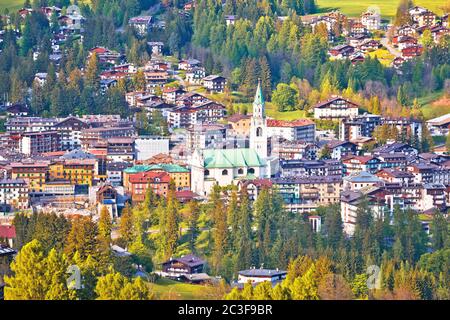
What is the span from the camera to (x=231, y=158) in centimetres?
4331

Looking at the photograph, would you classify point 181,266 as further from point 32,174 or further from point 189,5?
point 189,5

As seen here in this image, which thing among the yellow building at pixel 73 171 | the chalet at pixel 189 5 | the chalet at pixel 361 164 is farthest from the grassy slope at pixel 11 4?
the chalet at pixel 361 164

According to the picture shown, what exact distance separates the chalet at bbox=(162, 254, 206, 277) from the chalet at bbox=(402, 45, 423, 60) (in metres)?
25.8

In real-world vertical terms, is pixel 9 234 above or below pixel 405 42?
below

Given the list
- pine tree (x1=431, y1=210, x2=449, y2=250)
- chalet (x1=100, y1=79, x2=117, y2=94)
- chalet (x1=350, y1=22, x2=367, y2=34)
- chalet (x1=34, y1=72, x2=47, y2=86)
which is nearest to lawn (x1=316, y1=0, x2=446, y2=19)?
chalet (x1=350, y1=22, x2=367, y2=34)

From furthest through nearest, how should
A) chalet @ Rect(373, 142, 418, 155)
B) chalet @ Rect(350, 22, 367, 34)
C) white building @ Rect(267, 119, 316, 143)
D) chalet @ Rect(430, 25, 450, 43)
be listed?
chalet @ Rect(350, 22, 367, 34) → chalet @ Rect(430, 25, 450, 43) → white building @ Rect(267, 119, 316, 143) → chalet @ Rect(373, 142, 418, 155)

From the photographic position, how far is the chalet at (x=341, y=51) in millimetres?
60450

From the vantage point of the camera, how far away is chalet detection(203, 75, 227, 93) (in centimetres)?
5597

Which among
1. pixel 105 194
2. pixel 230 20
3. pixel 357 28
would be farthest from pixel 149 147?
pixel 357 28

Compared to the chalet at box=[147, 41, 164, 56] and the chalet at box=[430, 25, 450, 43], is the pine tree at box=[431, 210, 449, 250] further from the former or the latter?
the chalet at box=[430, 25, 450, 43]

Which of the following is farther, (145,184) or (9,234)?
(145,184)

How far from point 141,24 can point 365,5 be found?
933 cm
